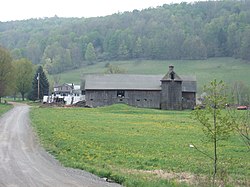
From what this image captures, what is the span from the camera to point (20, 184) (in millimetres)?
13141

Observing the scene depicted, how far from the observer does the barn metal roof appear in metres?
80.5

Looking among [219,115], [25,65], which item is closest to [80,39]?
[25,65]

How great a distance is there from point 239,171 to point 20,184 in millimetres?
8052

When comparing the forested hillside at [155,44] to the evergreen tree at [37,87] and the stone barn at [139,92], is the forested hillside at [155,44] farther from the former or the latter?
the stone barn at [139,92]

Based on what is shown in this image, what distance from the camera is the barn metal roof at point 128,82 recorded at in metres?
80.5

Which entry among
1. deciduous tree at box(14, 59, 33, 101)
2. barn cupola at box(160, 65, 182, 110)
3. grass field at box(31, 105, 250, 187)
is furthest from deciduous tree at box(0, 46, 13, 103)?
grass field at box(31, 105, 250, 187)

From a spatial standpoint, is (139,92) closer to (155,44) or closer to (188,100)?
(188,100)

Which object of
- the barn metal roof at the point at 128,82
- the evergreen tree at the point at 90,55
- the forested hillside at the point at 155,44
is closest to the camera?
the barn metal roof at the point at 128,82

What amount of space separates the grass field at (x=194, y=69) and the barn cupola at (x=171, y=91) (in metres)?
51.9

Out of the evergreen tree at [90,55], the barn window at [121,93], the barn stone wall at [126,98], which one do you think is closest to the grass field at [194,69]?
the evergreen tree at [90,55]

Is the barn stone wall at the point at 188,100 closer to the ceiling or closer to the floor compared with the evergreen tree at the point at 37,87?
closer to the floor

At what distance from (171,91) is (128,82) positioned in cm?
896

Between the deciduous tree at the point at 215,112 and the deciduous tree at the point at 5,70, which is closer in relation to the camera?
the deciduous tree at the point at 215,112

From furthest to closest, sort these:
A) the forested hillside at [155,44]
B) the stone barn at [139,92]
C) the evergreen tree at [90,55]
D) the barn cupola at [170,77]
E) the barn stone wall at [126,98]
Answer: the evergreen tree at [90,55] → the forested hillside at [155,44] → the barn stone wall at [126,98] → the stone barn at [139,92] → the barn cupola at [170,77]
